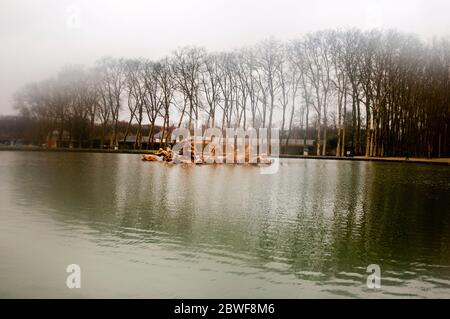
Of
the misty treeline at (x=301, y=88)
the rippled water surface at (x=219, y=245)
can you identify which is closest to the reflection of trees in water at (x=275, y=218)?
the rippled water surface at (x=219, y=245)

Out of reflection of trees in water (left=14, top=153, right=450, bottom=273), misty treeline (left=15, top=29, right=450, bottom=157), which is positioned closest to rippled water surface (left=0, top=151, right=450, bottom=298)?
reflection of trees in water (left=14, top=153, right=450, bottom=273)

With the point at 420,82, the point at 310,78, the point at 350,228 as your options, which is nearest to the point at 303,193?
the point at 350,228

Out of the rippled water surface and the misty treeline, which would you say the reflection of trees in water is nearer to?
the rippled water surface

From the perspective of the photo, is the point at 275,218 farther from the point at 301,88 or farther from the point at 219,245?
the point at 301,88

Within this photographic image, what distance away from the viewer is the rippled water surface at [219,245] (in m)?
5.99

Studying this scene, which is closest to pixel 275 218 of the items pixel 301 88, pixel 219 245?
pixel 219 245

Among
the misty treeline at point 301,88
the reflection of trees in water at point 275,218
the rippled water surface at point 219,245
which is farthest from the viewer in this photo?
the misty treeline at point 301,88

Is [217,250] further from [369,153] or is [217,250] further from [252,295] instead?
[369,153]

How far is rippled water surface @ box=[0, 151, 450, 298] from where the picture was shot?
19.7 ft

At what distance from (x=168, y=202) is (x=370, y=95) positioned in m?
46.3

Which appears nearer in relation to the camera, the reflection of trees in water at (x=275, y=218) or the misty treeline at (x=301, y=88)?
the reflection of trees in water at (x=275, y=218)

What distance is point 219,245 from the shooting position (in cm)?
821

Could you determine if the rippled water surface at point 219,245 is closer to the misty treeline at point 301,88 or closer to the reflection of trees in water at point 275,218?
the reflection of trees in water at point 275,218
